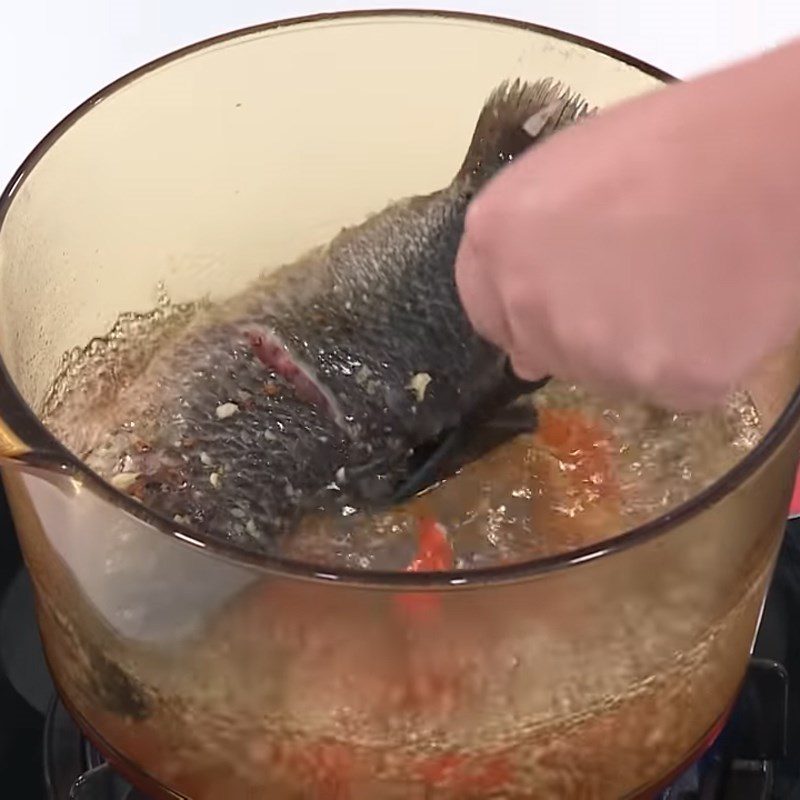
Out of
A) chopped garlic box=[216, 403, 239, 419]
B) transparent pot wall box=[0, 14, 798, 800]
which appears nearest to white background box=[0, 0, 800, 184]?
transparent pot wall box=[0, 14, 798, 800]

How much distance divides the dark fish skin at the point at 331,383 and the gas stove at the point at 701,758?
102mm

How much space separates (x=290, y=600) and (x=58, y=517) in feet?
0.28

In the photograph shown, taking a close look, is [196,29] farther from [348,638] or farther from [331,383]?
[348,638]

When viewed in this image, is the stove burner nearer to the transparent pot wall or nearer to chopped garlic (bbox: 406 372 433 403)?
the transparent pot wall

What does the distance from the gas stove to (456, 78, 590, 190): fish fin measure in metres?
0.22

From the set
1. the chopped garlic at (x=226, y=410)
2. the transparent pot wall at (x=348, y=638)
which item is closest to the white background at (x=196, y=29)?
the transparent pot wall at (x=348, y=638)

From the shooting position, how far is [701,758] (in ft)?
1.69

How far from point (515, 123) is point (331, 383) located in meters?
0.13

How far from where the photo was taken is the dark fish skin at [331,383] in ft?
1.59

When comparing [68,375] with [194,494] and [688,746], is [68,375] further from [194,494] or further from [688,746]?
[688,746]

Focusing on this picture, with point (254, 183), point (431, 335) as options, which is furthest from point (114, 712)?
point (254, 183)

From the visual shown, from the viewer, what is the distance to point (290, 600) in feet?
1.26

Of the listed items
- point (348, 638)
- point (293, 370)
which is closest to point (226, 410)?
point (293, 370)

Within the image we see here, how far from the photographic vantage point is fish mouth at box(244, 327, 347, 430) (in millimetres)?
501
